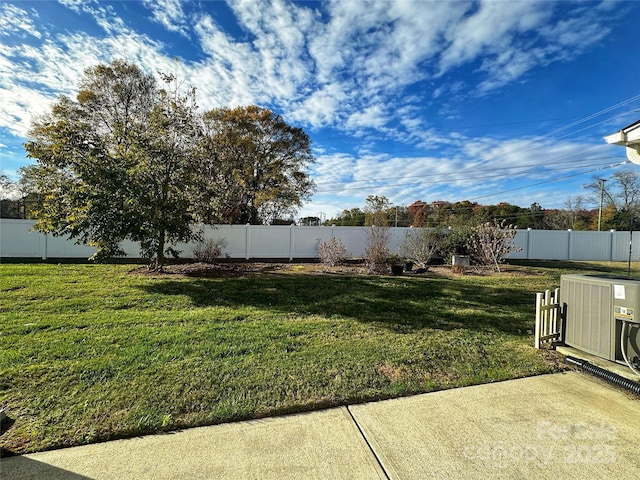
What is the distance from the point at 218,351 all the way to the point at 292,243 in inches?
419

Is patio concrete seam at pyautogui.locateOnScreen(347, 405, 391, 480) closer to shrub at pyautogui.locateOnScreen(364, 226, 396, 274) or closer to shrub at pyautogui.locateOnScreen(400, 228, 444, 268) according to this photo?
shrub at pyautogui.locateOnScreen(364, 226, 396, 274)

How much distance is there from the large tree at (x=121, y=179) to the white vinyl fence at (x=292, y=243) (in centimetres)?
215

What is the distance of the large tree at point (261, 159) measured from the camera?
782 inches

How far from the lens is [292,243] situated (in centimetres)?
1438

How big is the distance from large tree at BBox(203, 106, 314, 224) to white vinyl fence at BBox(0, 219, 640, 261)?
17.5 ft

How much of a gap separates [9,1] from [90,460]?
6.27m

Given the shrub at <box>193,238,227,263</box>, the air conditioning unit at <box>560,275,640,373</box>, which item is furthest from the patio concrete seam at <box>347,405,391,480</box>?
the shrub at <box>193,238,227,263</box>

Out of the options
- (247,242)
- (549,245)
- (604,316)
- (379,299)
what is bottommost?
(379,299)

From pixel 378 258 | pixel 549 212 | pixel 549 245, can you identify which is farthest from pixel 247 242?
pixel 549 212

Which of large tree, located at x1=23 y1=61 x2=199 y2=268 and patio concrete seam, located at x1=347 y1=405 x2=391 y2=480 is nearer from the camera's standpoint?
patio concrete seam, located at x1=347 y1=405 x2=391 y2=480

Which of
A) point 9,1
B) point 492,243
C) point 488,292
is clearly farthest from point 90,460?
point 492,243

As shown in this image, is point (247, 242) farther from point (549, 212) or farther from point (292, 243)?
point (549, 212)

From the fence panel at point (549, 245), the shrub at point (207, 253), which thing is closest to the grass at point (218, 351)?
the shrub at point (207, 253)

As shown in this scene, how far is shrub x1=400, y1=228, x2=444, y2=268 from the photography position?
39.7 feet
